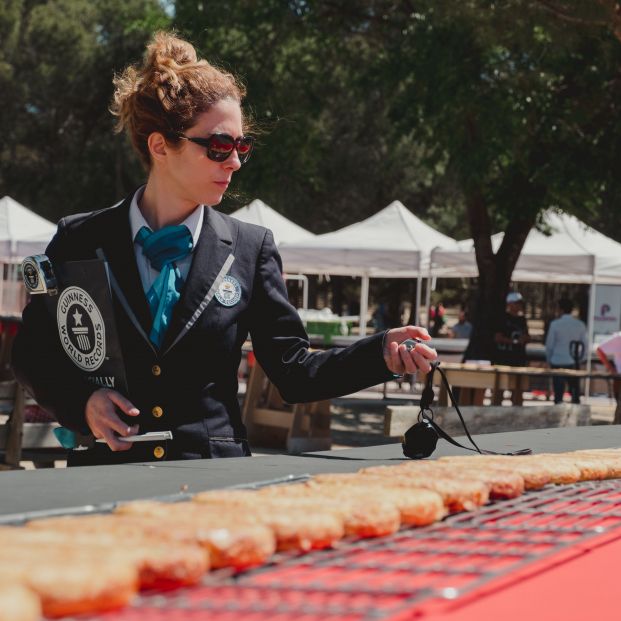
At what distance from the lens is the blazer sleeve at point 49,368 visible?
278 cm

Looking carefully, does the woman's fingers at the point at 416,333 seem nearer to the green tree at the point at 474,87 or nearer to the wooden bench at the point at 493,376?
the green tree at the point at 474,87

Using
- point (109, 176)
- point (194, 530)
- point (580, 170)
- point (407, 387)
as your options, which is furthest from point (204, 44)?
point (109, 176)

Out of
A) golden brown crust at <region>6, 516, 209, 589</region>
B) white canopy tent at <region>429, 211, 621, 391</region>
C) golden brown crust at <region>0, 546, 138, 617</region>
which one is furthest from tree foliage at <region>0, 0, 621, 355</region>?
golden brown crust at <region>0, 546, 138, 617</region>

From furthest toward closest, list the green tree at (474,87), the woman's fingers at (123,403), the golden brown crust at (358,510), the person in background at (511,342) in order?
the person in background at (511,342) → the green tree at (474,87) → the woman's fingers at (123,403) → the golden brown crust at (358,510)

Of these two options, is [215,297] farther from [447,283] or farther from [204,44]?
[447,283]

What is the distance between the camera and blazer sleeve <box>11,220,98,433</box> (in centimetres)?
278

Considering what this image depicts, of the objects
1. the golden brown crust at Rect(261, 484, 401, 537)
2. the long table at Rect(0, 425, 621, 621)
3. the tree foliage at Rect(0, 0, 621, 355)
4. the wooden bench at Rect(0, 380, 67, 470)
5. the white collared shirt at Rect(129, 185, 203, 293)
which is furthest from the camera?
the tree foliage at Rect(0, 0, 621, 355)

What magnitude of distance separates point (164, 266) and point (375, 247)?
13.6 meters

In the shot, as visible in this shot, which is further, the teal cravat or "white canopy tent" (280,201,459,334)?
"white canopy tent" (280,201,459,334)

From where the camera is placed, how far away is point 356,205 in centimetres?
3644

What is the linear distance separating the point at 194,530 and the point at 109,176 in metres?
35.2

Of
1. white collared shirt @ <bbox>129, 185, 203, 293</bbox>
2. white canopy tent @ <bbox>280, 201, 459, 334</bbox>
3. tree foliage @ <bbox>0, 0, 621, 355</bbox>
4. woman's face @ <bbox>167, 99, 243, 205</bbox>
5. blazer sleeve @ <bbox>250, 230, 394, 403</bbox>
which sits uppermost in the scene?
tree foliage @ <bbox>0, 0, 621, 355</bbox>

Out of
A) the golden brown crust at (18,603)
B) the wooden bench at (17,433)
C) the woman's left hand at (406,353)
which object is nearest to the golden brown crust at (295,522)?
the golden brown crust at (18,603)

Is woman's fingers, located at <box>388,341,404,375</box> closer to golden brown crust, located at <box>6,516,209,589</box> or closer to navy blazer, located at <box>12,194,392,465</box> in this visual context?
navy blazer, located at <box>12,194,392,465</box>
